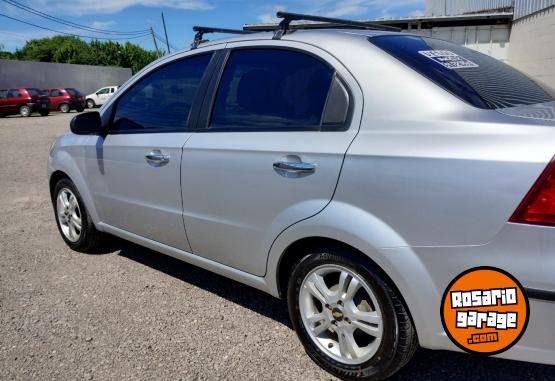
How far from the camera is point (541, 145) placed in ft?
5.45

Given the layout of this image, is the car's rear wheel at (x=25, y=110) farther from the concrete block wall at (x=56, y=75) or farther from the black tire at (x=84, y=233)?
the black tire at (x=84, y=233)

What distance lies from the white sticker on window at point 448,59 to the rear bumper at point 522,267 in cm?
88

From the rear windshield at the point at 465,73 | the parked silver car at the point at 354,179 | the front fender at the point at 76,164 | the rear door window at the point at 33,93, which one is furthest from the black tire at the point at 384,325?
the rear door window at the point at 33,93

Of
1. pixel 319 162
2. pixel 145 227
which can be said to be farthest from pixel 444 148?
pixel 145 227

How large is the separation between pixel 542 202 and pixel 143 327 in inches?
90.1

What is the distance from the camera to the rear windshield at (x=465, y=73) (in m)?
2.04

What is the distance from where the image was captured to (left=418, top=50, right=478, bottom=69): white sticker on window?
2.23 meters

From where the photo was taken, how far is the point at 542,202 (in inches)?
64.5

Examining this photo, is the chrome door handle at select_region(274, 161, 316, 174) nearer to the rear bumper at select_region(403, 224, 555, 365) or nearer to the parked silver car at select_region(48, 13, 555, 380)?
the parked silver car at select_region(48, 13, 555, 380)

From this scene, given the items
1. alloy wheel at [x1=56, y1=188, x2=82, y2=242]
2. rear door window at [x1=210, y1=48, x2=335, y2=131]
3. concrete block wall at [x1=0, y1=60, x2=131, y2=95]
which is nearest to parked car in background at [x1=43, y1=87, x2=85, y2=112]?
concrete block wall at [x1=0, y1=60, x2=131, y2=95]

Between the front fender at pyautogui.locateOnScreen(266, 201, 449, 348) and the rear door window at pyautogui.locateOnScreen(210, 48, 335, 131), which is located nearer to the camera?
the front fender at pyautogui.locateOnScreen(266, 201, 449, 348)

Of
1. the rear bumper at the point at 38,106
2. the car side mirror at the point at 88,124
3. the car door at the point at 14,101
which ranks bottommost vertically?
the rear bumper at the point at 38,106

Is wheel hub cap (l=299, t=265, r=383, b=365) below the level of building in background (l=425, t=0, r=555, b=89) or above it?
below

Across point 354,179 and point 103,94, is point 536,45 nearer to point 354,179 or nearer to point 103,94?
point 354,179
